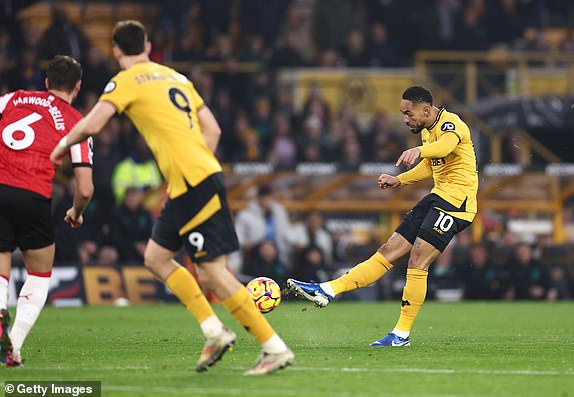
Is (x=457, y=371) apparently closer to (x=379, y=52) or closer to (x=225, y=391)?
(x=225, y=391)

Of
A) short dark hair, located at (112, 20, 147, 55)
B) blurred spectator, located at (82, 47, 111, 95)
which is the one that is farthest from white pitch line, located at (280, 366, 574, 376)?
blurred spectator, located at (82, 47, 111, 95)

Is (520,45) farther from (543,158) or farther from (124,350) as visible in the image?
(124,350)

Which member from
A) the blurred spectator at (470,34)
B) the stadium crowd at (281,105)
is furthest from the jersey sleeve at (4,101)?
the blurred spectator at (470,34)

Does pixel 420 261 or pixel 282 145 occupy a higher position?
pixel 420 261

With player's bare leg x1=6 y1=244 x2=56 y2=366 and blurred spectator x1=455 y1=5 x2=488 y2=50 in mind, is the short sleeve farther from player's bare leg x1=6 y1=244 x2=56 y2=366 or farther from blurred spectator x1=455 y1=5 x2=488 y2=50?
blurred spectator x1=455 y1=5 x2=488 y2=50

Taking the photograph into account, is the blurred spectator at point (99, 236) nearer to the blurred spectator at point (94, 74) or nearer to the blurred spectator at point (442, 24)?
the blurred spectator at point (94, 74)

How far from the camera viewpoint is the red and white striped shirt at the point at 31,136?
32.4 feet

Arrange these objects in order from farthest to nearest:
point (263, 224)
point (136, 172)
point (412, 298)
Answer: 1. point (263, 224)
2. point (136, 172)
3. point (412, 298)

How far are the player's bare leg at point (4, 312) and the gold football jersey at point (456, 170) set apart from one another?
4.40 m

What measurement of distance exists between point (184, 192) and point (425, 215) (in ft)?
12.9

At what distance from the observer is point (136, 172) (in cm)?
2164

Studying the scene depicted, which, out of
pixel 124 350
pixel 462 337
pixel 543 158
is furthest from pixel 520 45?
pixel 124 350

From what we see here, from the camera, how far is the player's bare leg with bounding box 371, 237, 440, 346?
11.9 meters

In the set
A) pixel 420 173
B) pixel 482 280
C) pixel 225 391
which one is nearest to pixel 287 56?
pixel 482 280
